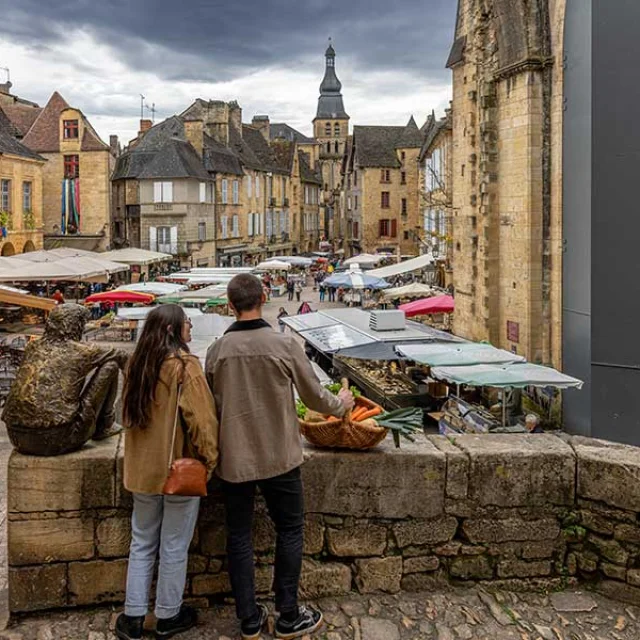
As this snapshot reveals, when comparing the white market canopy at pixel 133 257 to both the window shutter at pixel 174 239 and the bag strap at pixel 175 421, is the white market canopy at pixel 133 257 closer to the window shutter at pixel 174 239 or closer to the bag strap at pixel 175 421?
the window shutter at pixel 174 239

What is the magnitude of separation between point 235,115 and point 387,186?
12.5m

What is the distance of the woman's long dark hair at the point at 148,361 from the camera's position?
11.4 feet

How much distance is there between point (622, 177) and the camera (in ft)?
34.5

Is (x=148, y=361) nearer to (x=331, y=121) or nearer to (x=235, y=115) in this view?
(x=235, y=115)

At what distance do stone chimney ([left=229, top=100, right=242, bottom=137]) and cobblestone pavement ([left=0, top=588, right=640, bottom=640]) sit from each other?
181ft

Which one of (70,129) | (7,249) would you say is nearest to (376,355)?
(7,249)

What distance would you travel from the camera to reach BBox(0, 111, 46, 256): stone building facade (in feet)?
104

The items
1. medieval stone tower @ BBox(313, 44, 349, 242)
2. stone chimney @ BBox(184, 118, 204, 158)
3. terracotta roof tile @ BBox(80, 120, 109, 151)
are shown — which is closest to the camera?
terracotta roof tile @ BBox(80, 120, 109, 151)

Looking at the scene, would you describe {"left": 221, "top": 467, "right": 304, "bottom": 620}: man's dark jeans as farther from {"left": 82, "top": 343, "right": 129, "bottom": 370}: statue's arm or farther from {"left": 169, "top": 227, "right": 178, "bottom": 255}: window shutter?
{"left": 169, "top": 227, "right": 178, "bottom": 255}: window shutter

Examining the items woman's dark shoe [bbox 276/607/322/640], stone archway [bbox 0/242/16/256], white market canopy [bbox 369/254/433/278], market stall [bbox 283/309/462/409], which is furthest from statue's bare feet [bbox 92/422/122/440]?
stone archway [bbox 0/242/16/256]

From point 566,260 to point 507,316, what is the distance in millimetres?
2960

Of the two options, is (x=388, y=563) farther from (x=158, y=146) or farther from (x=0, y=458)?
(x=158, y=146)

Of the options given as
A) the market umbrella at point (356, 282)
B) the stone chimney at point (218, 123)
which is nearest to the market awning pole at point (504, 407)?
the market umbrella at point (356, 282)

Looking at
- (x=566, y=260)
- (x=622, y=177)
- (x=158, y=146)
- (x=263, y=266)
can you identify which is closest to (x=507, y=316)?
(x=566, y=260)
